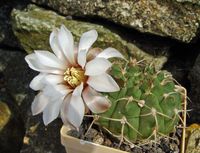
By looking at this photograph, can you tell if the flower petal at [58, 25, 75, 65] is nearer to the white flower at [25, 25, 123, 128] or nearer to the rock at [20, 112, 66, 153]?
the white flower at [25, 25, 123, 128]

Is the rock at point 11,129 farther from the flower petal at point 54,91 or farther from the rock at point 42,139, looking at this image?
the flower petal at point 54,91

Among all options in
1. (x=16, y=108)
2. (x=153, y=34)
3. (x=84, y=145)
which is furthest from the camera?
(x=16, y=108)

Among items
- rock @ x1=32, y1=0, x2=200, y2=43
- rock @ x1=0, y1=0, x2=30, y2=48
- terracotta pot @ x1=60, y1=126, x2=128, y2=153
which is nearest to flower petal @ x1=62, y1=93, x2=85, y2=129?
terracotta pot @ x1=60, y1=126, x2=128, y2=153

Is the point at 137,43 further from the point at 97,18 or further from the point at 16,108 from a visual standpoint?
the point at 16,108

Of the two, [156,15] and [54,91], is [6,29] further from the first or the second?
[54,91]

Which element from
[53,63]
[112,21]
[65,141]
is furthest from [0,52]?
[53,63]

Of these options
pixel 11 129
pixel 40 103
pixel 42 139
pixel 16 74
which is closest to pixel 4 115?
pixel 11 129
